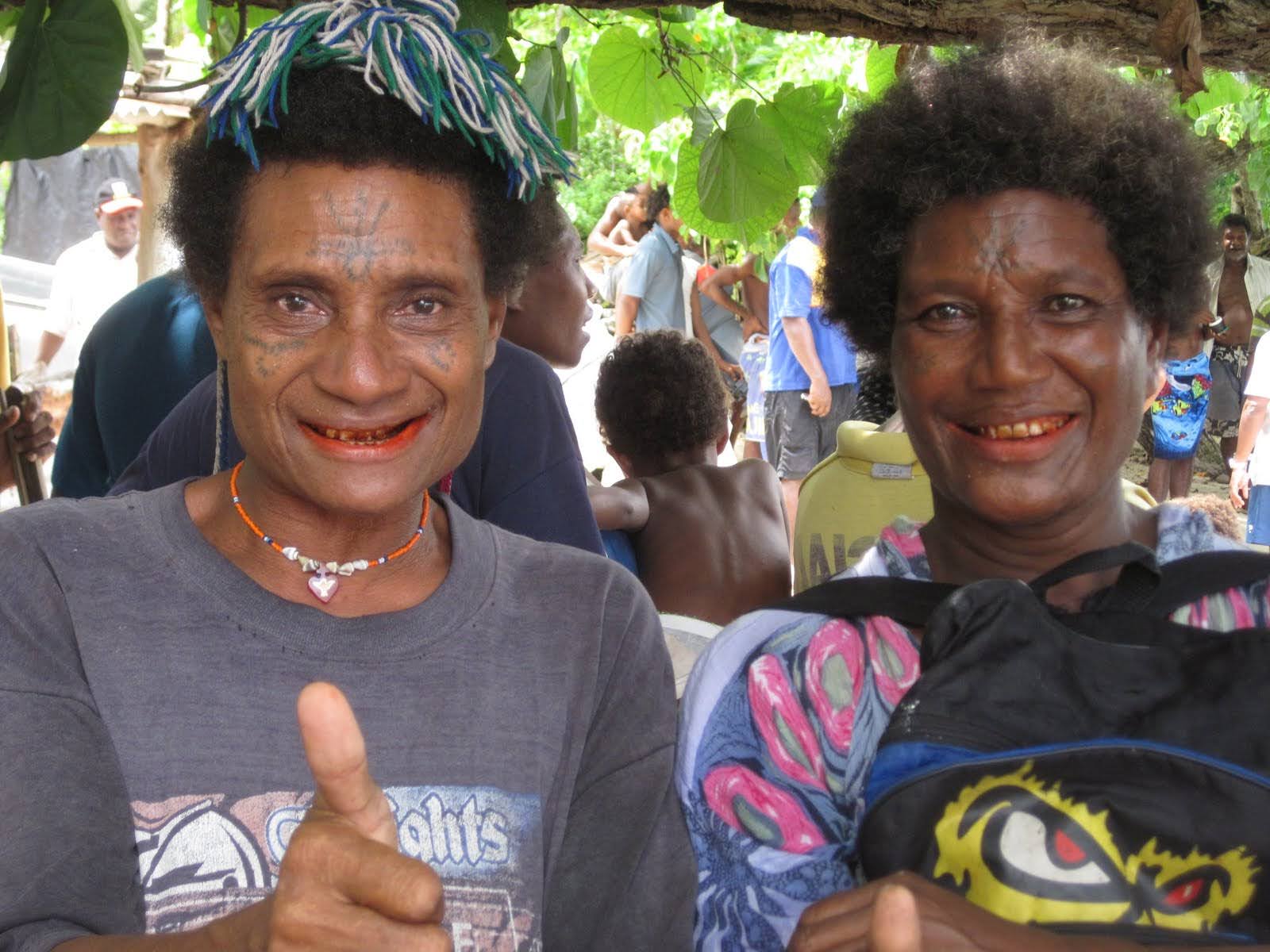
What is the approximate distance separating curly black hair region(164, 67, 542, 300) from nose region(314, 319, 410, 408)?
16 centimetres

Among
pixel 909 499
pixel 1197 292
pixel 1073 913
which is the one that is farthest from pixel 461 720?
pixel 909 499

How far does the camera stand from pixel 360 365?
161 cm

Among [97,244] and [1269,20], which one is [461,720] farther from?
[97,244]

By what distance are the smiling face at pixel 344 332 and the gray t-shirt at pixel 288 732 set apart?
139 mm

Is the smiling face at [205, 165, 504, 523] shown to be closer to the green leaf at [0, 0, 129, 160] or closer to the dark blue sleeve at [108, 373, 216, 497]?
the dark blue sleeve at [108, 373, 216, 497]

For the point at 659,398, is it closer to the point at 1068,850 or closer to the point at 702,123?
the point at 702,123

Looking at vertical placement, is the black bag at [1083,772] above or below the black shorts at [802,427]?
above

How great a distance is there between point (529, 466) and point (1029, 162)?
1081 mm

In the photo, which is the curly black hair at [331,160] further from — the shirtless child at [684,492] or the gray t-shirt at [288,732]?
the shirtless child at [684,492]

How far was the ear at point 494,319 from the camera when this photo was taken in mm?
1843

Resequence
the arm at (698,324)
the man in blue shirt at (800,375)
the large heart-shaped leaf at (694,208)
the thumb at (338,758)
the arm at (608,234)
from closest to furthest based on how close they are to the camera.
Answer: the thumb at (338,758) → the large heart-shaped leaf at (694,208) → the man in blue shirt at (800,375) → the arm at (698,324) → the arm at (608,234)

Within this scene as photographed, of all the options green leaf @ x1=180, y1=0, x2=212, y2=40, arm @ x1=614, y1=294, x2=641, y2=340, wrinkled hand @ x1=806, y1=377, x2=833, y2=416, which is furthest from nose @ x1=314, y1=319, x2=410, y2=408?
arm @ x1=614, y1=294, x2=641, y2=340

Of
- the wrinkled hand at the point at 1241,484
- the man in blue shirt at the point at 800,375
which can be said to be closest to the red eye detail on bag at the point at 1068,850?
the man in blue shirt at the point at 800,375

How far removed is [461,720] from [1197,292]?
1.14m
